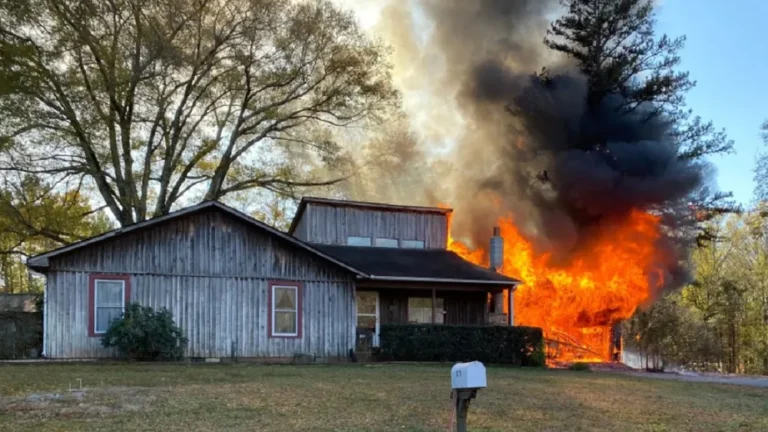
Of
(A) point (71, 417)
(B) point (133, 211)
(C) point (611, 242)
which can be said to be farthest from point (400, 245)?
(A) point (71, 417)

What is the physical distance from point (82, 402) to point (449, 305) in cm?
1471

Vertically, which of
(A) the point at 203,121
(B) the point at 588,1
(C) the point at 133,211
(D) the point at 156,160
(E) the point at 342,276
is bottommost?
(E) the point at 342,276

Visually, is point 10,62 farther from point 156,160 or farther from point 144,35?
point 156,160

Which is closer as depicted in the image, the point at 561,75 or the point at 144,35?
the point at 144,35

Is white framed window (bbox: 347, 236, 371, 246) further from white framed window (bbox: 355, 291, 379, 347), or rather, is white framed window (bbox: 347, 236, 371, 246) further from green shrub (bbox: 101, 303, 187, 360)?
green shrub (bbox: 101, 303, 187, 360)

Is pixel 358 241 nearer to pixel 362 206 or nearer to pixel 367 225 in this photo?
pixel 367 225

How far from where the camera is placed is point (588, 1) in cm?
2888

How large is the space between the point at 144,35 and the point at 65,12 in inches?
108

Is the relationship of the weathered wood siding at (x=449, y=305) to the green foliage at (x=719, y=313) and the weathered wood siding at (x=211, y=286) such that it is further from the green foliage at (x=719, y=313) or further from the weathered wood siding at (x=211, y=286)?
the green foliage at (x=719, y=313)

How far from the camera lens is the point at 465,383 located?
16.9 feet

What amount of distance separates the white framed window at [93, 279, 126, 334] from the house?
3cm

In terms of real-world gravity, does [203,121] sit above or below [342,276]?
above

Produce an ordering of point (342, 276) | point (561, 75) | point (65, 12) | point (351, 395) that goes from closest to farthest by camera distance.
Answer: point (351, 395) → point (342, 276) → point (65, 12) → point (561, 75)

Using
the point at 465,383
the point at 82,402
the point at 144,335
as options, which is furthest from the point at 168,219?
the point at 465,383
